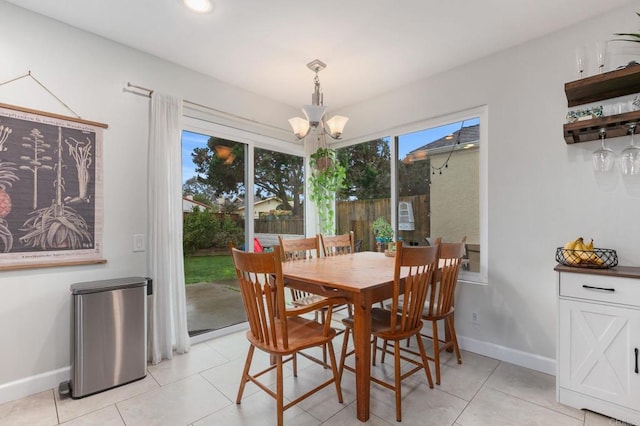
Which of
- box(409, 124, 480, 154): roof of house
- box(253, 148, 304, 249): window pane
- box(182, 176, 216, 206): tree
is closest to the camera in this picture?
box(409, 124, 480, 154): roof of house

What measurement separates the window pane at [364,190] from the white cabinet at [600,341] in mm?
1928

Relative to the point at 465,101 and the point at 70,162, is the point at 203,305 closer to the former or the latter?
the point at 70,162

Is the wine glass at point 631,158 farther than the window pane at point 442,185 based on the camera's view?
No

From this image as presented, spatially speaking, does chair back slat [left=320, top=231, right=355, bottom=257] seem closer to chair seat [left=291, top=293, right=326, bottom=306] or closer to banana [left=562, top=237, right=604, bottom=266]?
chair seat [left=291, top=293, right=326, bottom=306]

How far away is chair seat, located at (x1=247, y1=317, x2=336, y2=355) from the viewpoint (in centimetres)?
169

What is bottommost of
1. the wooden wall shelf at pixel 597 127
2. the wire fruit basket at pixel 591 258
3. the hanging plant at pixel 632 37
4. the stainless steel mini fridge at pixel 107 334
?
the stainless steel mini fridge at pixel 107 334

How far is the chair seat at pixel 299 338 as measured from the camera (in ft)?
5.54

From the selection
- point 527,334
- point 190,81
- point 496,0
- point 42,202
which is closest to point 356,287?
point 527,334

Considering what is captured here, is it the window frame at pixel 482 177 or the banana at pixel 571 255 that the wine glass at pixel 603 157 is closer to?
the banana at pixel 571 255

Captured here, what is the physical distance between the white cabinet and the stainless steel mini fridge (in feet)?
9.74

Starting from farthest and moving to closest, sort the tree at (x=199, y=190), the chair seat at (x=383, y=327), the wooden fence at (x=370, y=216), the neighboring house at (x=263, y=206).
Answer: the neighboring house at (x=263, y=206)
the wooden fence at (x=370, y=216)
the tree at (x=199, y=190)
the chair seat at (x=383, y=327)

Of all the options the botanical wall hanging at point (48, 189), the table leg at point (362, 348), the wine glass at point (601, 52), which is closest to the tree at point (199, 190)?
the botanical wall hanging at point (48, 189)

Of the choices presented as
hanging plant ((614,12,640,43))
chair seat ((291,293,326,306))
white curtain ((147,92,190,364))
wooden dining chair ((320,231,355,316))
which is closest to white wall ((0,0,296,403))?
white curtain ((147,92,190,364))

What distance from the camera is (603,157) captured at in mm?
2115
